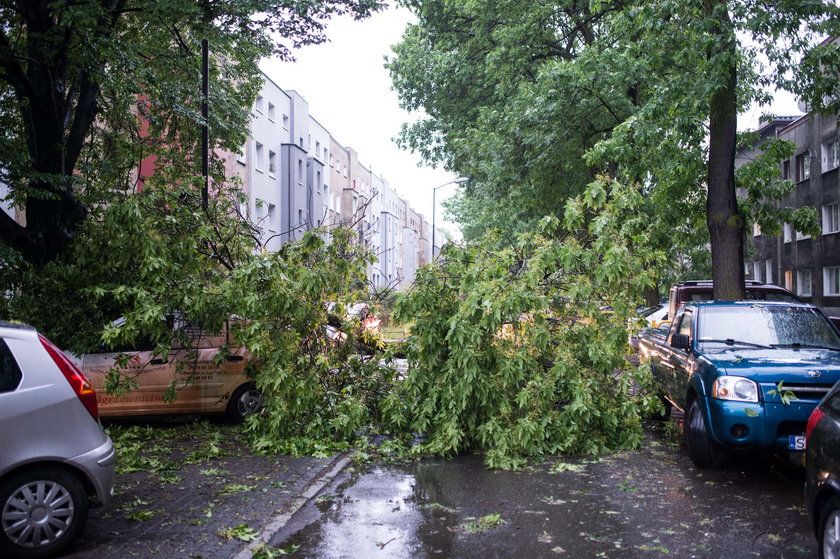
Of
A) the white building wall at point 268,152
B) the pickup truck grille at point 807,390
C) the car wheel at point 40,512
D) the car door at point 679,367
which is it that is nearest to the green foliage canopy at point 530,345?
the car door at point 679,367

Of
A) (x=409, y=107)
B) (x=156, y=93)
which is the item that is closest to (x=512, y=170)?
(x=409, y=107)

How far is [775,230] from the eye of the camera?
14969 mm

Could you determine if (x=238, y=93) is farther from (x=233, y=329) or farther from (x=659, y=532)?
(x=659, y=532)

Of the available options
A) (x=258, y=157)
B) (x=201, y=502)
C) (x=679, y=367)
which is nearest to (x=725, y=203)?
(x=679, y=367)

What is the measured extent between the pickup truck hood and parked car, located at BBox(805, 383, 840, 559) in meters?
2.34

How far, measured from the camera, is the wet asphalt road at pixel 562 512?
17.3 feet

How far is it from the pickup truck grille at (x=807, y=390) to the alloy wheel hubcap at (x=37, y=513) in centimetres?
593

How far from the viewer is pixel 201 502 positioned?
6.42 metres

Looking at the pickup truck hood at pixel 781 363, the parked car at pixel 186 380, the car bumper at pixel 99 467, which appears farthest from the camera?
the parked car at pixel 186 380

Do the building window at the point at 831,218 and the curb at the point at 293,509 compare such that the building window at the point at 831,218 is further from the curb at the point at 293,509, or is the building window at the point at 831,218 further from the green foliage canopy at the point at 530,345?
the curb at the point at 293,509

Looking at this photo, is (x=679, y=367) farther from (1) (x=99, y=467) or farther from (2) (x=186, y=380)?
(1) (x=99, y=467)

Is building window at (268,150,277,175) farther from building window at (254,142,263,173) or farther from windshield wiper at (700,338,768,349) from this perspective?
windshield wiper at (700,338,768,349)

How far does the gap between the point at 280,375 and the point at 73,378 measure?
145 inches

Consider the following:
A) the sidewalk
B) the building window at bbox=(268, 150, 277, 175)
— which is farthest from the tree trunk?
the building window at bbox=(268, 150, 277, 175)
